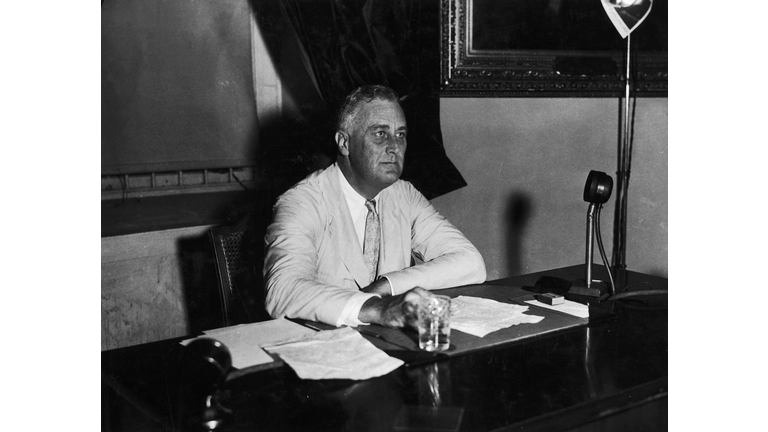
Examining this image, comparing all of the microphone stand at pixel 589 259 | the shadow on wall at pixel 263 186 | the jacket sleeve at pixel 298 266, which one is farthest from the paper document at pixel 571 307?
the shadow on wall at pixel 263 186

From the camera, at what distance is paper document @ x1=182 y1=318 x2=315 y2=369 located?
143 centimetres

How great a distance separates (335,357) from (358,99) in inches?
51.6

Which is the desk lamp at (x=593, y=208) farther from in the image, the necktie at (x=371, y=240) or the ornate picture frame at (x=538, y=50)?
the ornate picture frame at (x=538, y=50)

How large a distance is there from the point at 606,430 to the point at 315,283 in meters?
0.95

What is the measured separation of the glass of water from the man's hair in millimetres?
1150

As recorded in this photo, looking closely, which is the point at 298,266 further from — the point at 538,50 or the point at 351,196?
the point at 538,50

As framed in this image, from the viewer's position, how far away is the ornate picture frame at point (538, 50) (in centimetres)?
336

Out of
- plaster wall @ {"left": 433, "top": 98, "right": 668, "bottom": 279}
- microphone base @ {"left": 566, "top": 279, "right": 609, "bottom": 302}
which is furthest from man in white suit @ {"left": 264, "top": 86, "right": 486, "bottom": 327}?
plaster wall @ {"left": 433, "top": 98, "right": 668, "bottom": 279}

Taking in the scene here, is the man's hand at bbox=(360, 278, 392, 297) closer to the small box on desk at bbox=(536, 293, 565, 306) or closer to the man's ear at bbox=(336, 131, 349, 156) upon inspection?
the small box on desk at bbox=(536, 293, 565, 306)

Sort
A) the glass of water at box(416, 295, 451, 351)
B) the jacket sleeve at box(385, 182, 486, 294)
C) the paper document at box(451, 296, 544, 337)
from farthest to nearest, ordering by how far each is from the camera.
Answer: the jacket sleeve at box(385, 182, 486, 294)
the paper document at box(451, 296, 544, 337)
the glass of water at box(416, 295, 451, 351)

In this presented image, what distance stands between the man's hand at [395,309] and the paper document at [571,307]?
474mm
